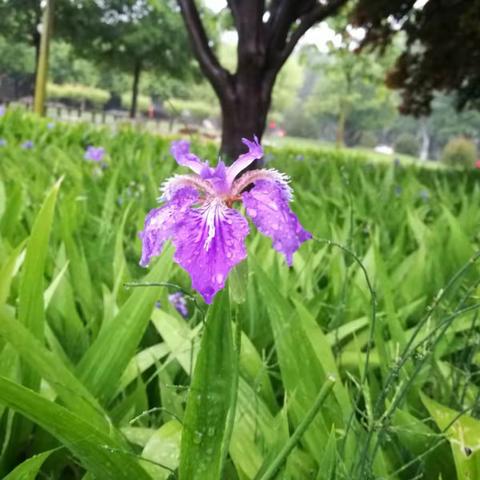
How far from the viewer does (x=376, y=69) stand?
121 ft

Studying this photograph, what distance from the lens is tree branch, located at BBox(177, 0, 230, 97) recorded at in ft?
13.4

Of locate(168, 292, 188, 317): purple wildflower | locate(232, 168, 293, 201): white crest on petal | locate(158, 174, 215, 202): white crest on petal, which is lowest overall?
locate(168, 292, 188, 317): purple wildflower

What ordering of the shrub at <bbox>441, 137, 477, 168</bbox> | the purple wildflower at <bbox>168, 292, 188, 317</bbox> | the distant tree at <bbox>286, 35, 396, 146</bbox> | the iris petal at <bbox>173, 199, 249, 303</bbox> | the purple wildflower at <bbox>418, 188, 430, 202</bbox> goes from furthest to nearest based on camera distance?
the distant tree at <bbox>286, 35, 396, 146</bbox> < the shrub at <bbox>441, 137, 477, 168</bbox> < the purple wildflower at <bbox>418, 188, 430, 202</bbox> < the purple wildflower at <bbox>168, 292, 188, 317</bbox> < the iris petal at <bbox>173, 199, 249, 303</bbox>

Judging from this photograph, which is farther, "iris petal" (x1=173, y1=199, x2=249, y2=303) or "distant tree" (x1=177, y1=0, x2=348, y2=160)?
"distant tree" (x1=177, y1=0, x2=348, y2=160)

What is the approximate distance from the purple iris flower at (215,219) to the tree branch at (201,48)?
363 centimetres

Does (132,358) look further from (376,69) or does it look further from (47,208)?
(376,69)

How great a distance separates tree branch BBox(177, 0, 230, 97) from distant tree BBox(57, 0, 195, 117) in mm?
18075

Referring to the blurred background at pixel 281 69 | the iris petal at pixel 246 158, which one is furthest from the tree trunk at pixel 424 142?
the iris petal at pixel 246 158

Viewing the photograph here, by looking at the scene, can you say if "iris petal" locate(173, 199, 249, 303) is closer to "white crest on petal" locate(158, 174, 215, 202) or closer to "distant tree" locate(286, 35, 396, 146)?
"white crest on petal" locate(158, 174, 215, 202)

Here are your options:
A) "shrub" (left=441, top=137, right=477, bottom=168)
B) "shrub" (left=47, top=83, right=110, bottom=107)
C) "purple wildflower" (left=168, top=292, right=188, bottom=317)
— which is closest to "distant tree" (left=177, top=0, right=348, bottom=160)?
"purple wildflower" (left=168, top=292, right=188, bottom=317)

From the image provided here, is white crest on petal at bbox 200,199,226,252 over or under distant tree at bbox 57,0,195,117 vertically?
under

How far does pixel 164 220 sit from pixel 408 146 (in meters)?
63.1

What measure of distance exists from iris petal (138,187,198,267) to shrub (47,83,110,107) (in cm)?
4612

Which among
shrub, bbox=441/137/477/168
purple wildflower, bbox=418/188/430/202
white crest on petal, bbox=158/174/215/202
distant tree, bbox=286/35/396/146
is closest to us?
white crest on petal, bbox=158/174/215/202
